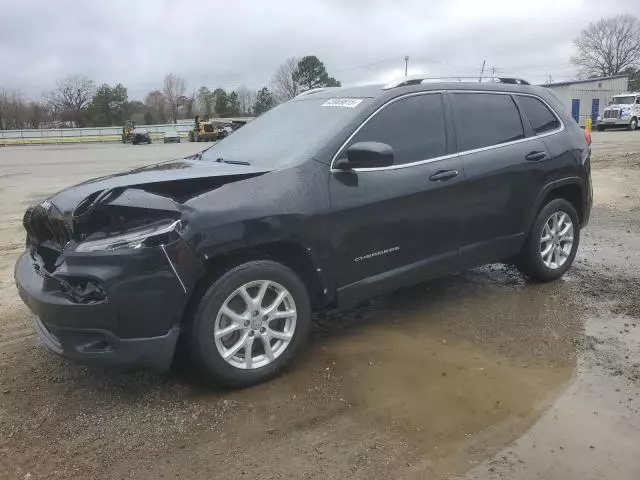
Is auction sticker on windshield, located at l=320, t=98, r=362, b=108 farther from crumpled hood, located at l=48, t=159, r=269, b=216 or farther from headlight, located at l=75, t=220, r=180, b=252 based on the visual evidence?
headlight, located at l=75, t=220, r=180, b=252

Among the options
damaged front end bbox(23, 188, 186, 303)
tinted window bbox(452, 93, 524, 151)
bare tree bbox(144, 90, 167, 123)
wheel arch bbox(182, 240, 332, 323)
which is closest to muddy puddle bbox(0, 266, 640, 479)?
wheel arch bbox(182, 240, 332, 323)

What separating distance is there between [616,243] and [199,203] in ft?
18.7

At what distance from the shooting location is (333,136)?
386cm

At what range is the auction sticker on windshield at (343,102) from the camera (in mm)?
4145

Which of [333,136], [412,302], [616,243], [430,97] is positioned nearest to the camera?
[333,136]

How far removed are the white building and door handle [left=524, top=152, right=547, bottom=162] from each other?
46.0 meters

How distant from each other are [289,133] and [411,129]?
0.90 m

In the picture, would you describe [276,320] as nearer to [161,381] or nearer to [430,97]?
[161,381]

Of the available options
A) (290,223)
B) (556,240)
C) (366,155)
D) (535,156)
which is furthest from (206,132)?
(290,223)

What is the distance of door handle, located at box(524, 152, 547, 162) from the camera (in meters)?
4.91

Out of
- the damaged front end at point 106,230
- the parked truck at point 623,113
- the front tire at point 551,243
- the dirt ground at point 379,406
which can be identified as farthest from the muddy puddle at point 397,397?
the parked truck at point 623,113

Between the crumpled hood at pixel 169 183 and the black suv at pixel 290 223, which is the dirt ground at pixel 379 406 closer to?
the black suv at pixel 290 223

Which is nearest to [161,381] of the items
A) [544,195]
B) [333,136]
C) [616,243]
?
[333,136]

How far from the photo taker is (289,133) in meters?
4.22
